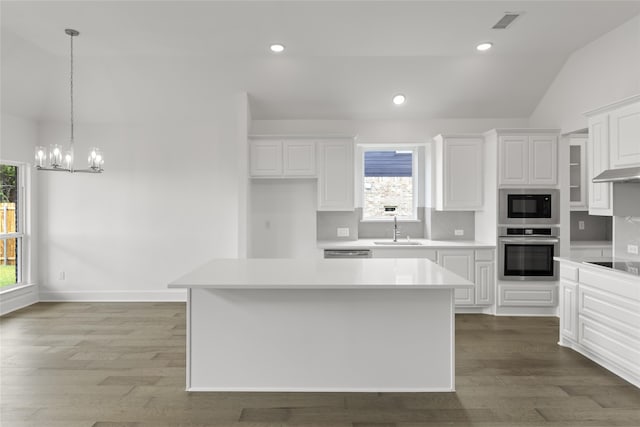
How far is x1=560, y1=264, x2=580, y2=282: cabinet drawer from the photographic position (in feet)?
13.1

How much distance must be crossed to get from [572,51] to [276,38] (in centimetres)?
335

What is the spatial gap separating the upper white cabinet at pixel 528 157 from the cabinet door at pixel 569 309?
1.51m

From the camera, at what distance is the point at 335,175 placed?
5.68 meters

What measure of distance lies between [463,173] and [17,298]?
19.6ft

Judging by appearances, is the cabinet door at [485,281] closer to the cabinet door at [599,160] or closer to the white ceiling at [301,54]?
the cabinet door at [599,160]

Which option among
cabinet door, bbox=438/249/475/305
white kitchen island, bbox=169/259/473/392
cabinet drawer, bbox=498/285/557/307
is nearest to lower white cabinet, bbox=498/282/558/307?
cabinet drawer, bbox=498/285/557/307

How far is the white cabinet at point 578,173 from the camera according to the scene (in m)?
5.55

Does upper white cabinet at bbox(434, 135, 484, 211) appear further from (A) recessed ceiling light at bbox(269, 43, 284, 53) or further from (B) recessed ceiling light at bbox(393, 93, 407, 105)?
(A) recessed ceiling light at bbox(269, 43, 284, 53)

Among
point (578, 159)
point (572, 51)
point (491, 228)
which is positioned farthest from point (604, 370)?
A: point (572, 51)

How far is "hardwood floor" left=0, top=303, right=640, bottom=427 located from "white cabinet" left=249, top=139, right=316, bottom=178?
7.79 feet

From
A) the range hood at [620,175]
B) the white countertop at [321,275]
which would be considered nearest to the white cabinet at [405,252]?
the white countertop at [321,275]

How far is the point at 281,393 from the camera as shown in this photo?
317cm

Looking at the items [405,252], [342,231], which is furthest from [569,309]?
[342,231]

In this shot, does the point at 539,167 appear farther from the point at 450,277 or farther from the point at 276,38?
the point at 276,38
